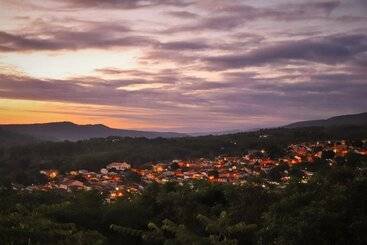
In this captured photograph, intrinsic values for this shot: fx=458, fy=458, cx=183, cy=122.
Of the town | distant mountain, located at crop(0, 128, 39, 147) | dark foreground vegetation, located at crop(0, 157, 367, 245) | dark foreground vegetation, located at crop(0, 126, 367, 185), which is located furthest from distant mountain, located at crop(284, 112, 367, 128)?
dark foreground vegetation, located at crop(0, 157, 367, 245)

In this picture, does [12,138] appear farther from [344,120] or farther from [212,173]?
[212,173]

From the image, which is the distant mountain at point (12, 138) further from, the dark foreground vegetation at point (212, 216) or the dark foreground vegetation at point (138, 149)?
the dark foreground vegetation at point (212, 216)

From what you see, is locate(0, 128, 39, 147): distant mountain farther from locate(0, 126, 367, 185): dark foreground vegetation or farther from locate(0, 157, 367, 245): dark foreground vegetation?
locate(0, 157, 367, 245): dark foreground vegetation

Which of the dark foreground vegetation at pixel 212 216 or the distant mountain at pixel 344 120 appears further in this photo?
the distant mountain at pixel 344 120

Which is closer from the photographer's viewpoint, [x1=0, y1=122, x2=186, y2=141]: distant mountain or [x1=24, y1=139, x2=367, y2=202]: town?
[x1=24, y1=139, x2=367, y2=202]: town

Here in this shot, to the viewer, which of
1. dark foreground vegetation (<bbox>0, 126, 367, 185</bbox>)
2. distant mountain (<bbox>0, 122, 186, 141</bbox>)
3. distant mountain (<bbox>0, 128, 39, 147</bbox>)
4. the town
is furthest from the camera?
distant mountain (<bbox>0, 122, 186, 141</bbox>)

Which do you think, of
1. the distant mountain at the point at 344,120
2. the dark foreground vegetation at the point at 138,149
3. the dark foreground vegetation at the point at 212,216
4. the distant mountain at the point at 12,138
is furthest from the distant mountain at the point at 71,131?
the dark foreground vegetation at the point at 212,216

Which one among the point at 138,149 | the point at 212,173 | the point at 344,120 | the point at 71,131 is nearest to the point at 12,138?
the point at 138,149
